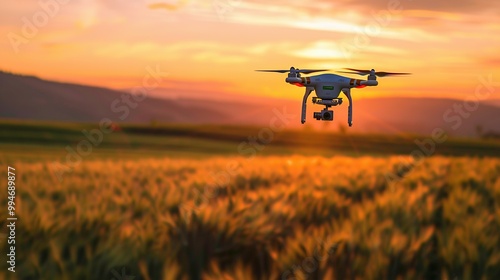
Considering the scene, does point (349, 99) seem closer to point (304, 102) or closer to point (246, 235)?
point (304, 102)

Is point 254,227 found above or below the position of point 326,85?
below

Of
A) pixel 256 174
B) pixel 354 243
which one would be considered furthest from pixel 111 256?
pixel 256 174

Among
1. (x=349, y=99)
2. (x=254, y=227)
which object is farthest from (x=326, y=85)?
(x=254, y=227)

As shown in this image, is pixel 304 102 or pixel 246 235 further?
pixel 246 235

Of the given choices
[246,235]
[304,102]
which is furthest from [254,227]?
[304,102]

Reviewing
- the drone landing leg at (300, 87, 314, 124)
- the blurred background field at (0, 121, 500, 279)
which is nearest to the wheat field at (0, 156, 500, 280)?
the blurred background field at (0, 121, 500, 279)

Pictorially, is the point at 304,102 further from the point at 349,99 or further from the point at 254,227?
the point at 254,227

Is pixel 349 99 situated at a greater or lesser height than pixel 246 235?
greater

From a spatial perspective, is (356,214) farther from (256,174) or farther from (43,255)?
(256,174)
